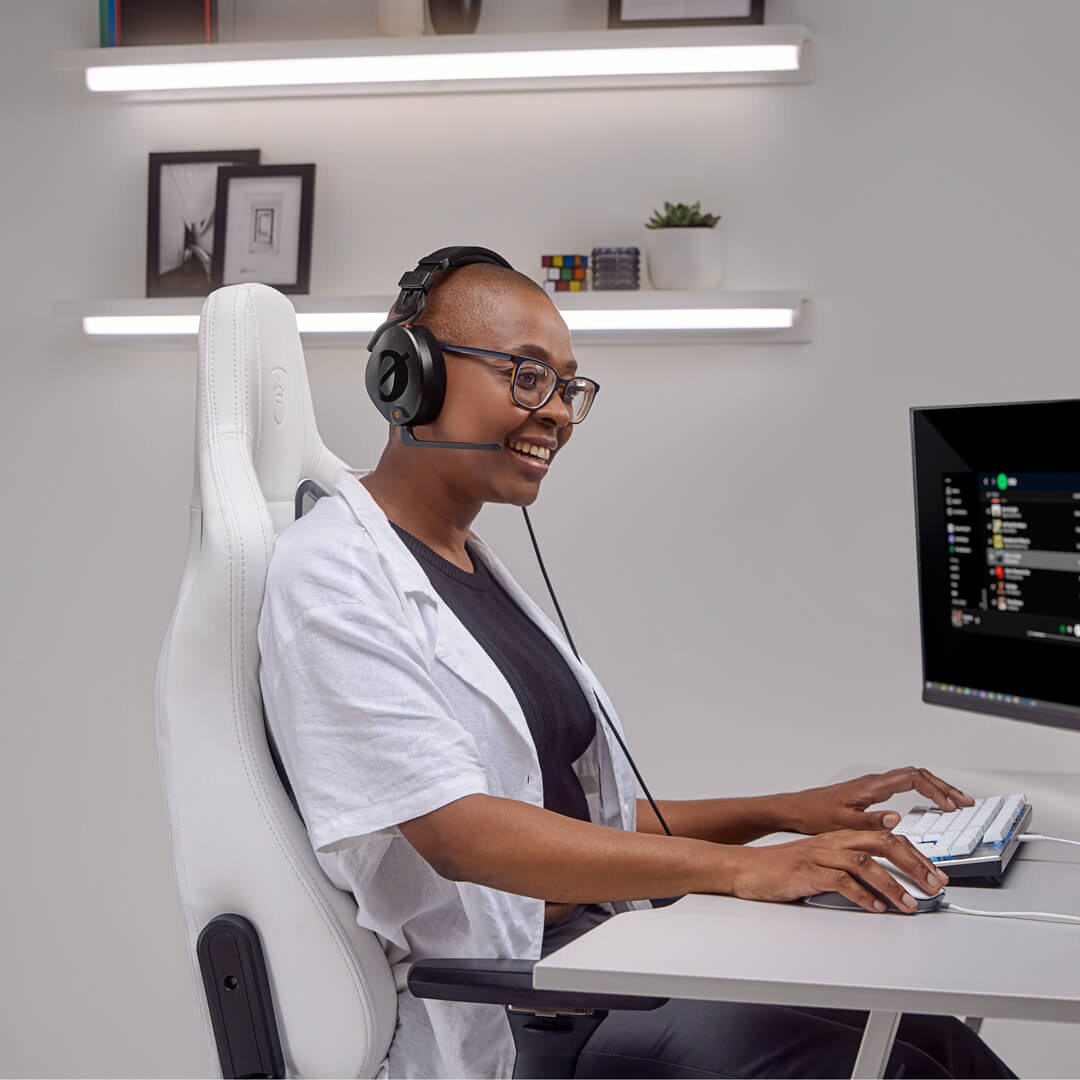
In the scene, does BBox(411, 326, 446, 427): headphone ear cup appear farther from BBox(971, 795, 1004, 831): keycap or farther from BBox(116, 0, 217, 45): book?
BBox(116, 0, 217, 45): book

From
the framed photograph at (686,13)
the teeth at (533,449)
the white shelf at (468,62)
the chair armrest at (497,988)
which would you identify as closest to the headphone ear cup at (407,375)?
the teeth at (533,449)

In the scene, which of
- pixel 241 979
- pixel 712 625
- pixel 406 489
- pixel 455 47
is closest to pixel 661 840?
pixel 241 979

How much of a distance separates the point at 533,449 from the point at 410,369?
0.18 m

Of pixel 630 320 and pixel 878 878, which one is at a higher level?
pixel 630 320

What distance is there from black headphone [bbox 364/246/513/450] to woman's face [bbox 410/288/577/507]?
0.01 m

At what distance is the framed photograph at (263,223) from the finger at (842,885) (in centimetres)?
168

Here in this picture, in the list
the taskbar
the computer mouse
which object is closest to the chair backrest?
the computer mouse

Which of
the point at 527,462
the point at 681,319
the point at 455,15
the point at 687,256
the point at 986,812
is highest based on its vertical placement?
the point at 455,15

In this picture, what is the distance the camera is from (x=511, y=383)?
138 centimetres

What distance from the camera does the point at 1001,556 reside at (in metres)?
1.63

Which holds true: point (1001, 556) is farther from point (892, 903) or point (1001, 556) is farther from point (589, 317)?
point (589, 317)

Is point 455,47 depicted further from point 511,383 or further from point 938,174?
point 511,383

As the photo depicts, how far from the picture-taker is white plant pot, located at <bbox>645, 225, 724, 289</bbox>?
218 cm

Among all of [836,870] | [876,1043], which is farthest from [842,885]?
[876,1043]
